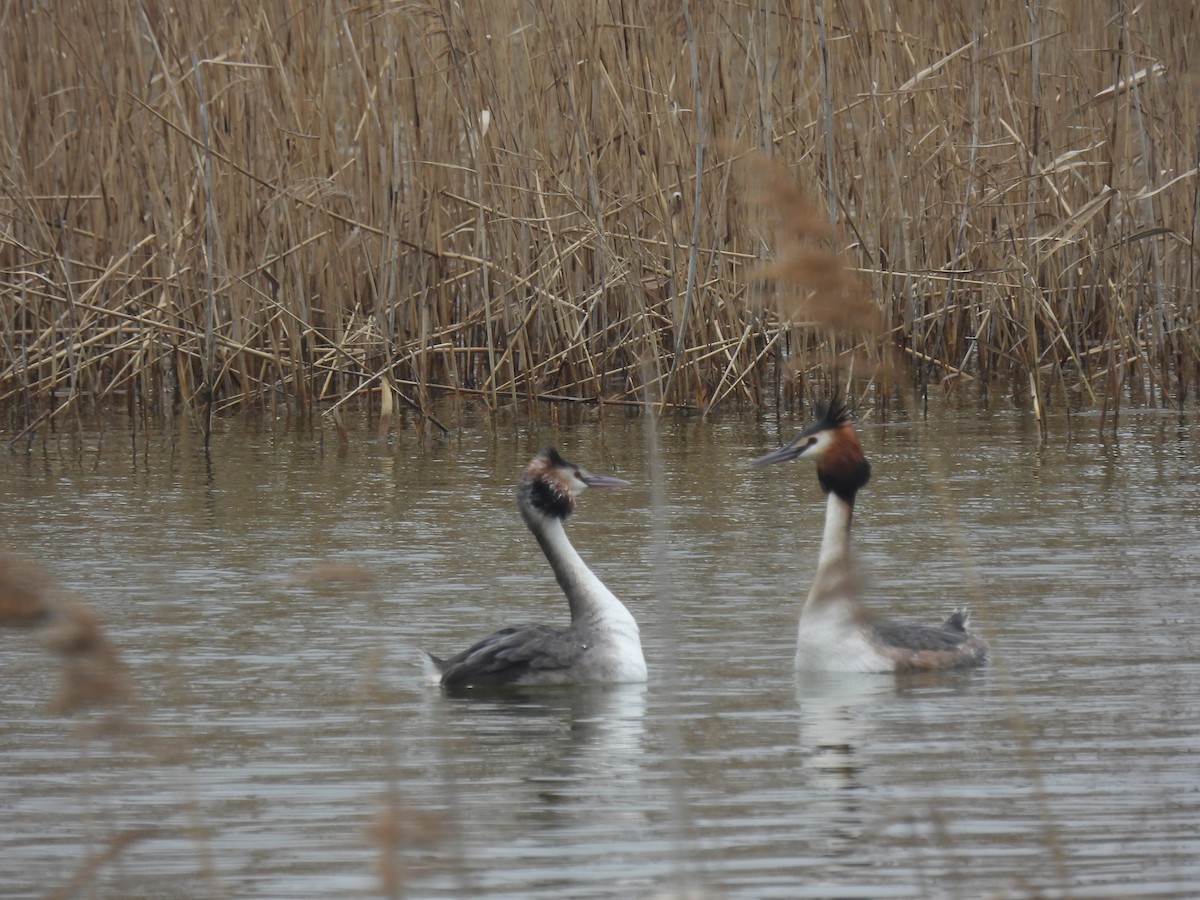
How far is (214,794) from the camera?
4.45 m

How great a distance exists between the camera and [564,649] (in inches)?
231

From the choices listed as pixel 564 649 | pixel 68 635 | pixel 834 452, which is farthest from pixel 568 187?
pixel 68 635

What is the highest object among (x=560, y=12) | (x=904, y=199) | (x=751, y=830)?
(x=560, y=12)

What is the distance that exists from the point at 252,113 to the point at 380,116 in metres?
0.68

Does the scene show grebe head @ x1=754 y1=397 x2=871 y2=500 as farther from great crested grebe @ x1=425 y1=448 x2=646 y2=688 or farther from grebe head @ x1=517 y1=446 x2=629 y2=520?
great crested grebe @ x1=425 y1=448 x2=646 y2=688

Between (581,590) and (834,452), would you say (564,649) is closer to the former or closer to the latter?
(581,590)

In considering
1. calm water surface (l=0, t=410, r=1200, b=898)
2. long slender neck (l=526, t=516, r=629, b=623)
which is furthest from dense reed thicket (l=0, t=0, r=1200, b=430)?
long slender neck (l=526, t=516, r=629, b=623)

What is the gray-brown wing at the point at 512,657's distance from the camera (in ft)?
18.5

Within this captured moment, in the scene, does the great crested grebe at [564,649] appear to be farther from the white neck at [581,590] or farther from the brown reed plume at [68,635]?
the brown reed plume at [68,635]

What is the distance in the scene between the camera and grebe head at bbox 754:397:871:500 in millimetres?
6410

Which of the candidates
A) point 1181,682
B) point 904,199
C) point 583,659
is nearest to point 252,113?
point 904,199

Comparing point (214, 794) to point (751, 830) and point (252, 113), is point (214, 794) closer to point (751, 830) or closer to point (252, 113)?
point (751, 830)

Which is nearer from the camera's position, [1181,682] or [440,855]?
[440,855]

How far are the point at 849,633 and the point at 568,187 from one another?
462 cm
